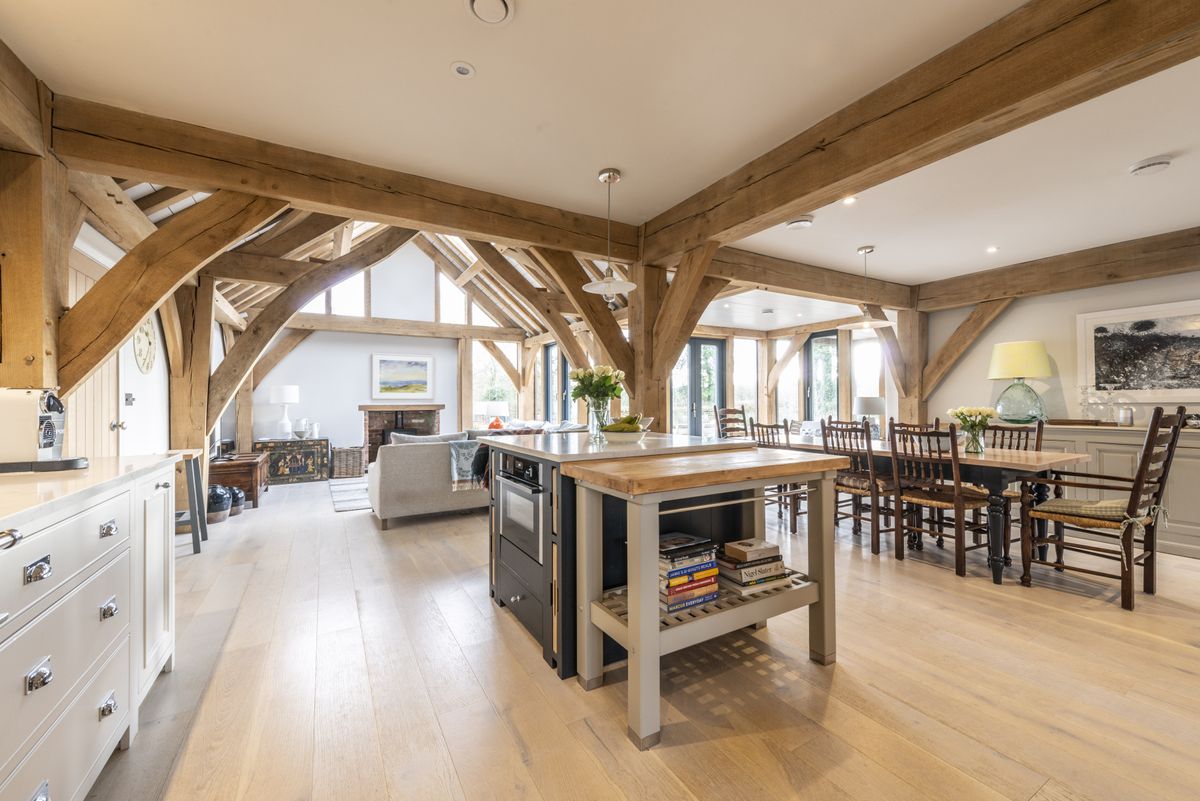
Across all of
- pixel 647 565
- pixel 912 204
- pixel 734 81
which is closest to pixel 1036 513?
pixel 912 204

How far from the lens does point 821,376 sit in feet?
26.0

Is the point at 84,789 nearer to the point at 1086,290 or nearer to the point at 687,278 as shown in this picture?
the point at 687,278

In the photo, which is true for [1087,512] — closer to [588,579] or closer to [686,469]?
[686,469]

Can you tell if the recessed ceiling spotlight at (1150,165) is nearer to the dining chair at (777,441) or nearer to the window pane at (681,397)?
the dining chair at (777,441)

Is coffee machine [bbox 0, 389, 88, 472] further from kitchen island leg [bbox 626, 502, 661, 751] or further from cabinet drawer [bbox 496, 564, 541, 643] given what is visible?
kitchen island leg [bbox 626, 502, 661, 751]

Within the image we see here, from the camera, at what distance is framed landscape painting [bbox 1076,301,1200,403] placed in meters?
3.90

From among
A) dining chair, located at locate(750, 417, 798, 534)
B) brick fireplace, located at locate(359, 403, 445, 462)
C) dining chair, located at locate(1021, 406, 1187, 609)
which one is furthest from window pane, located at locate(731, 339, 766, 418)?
dining chair, located at locate(1021, 406, 1187, 609)

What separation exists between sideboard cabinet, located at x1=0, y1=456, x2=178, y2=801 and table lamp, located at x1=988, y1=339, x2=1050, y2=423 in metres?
6.03

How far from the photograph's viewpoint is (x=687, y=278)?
11.3 ft

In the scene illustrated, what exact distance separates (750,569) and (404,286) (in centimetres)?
867

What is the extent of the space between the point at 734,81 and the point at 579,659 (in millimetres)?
2502

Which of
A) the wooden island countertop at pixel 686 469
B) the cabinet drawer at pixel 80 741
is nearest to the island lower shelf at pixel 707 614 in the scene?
the wooden island countertop at pixel 686 469

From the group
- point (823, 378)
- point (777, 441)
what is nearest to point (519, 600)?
point (777, 441)

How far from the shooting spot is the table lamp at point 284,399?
7.71 meters
